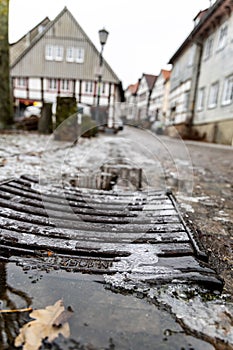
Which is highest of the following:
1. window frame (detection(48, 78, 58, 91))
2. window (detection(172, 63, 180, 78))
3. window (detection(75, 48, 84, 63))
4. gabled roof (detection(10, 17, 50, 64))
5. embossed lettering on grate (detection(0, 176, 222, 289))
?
gabled roof (detection(10, 17, 50, 64))

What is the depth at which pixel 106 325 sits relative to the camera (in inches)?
32.9

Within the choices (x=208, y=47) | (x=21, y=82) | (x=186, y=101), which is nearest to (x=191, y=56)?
(x=208, y=47)

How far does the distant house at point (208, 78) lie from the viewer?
37.9 feet

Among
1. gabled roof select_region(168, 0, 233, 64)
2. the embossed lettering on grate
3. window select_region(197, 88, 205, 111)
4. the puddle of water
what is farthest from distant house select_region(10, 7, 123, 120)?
the puddle of water

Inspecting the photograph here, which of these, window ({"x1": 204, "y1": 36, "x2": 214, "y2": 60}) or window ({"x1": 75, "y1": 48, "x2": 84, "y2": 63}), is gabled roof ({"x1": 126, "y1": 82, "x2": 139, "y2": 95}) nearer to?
window ({"x1": 75, "y1": 48, "x2": 84, "y2": 63})

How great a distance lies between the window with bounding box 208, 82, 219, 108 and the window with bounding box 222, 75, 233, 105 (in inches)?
39.1

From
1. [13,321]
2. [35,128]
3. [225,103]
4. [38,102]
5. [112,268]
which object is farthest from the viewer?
[38,102]

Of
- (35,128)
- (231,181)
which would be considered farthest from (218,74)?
(231,181)

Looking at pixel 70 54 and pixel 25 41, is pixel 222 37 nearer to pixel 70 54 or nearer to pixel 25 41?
pixel 70 54

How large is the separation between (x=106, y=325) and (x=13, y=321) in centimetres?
29

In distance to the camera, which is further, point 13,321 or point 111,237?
point 111,237

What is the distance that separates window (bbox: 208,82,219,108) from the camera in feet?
42.8

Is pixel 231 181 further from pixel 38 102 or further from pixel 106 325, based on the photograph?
pixel 38 102

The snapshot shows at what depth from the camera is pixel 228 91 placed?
11.7m
